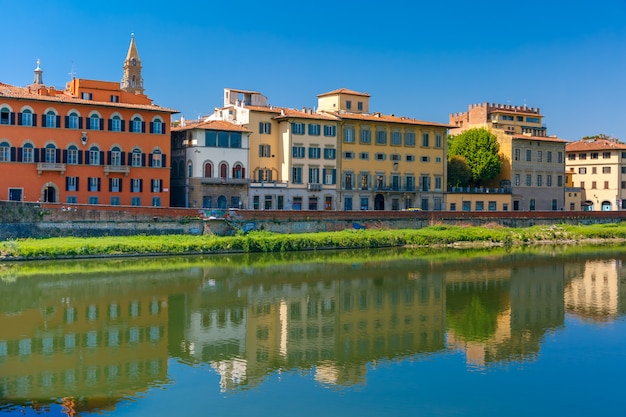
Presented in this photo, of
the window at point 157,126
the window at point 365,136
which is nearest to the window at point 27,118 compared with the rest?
the window at point 157,126

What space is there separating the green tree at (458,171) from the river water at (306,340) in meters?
26.3

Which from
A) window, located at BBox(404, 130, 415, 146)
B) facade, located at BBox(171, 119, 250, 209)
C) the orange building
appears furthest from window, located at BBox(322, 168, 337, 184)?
the orange building

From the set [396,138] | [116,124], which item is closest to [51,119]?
[116,124]

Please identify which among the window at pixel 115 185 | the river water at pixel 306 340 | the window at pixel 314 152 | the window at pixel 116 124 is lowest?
the river water at pixel 306 340

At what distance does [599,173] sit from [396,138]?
92.7ft

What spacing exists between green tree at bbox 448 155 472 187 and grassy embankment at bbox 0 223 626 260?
7.70m

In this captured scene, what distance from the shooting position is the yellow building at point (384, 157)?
5964cm

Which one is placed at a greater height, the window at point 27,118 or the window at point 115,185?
the window at point 27,118

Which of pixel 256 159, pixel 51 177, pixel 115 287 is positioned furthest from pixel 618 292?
pixel 51 177

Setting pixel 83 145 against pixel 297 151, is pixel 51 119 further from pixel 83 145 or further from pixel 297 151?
pixel 297 151

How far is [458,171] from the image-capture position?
6625cm

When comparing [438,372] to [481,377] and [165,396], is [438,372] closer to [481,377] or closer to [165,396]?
[481,377]

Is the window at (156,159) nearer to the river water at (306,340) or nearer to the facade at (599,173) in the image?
the river water at (306,340)

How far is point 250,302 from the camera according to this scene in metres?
30.5
